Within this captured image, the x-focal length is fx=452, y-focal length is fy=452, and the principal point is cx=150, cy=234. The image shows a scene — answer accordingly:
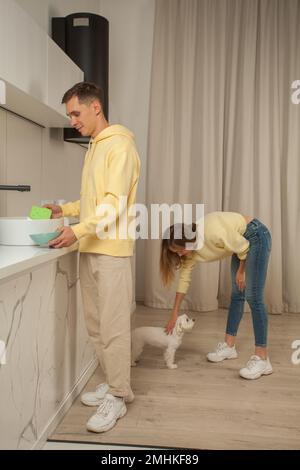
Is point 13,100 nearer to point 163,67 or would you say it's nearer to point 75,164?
point 75,164

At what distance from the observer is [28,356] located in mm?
1469

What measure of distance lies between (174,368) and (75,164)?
1.55 meters

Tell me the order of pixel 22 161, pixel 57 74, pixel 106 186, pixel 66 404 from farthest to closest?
pixel 22 161, pixel 57 74, pixel 66 404, pixel 106 186

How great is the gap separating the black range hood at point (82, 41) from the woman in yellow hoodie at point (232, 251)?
926 mm

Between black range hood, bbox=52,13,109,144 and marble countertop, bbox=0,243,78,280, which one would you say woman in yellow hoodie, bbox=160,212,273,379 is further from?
black range hood, bbox=52,13,109,144

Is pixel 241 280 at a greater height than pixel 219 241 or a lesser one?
lesser

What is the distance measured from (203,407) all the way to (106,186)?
1.07m

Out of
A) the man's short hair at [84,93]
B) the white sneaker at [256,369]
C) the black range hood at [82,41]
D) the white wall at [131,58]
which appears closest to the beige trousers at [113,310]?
the man's short hair at [84,93]

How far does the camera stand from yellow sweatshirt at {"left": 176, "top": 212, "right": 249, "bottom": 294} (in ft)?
7.63

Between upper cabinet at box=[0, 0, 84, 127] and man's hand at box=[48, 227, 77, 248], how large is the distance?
1.83 feet

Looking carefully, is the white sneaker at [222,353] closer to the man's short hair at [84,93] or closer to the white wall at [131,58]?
the man's short hair at [84,93]

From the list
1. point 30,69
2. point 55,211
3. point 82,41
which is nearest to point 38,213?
point 55,211

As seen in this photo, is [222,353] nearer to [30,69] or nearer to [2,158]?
[2,158]

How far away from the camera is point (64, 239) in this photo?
159 centimetres
